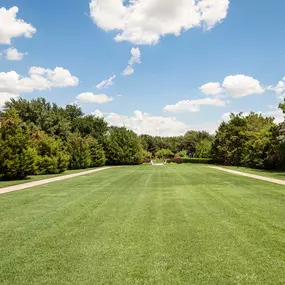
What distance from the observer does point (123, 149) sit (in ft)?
118

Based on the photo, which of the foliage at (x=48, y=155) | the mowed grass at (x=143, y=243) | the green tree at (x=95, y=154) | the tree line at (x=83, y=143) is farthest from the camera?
the green tree at (x=95, y=154)

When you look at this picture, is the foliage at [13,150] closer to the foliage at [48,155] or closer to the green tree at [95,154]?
the foliage at [48,155]

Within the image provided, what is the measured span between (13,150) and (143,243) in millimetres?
12756

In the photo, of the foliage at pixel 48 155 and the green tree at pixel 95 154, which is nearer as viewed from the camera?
the foliage at pixel 48 155

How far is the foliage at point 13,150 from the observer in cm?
1426

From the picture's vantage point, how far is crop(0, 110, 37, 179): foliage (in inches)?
561

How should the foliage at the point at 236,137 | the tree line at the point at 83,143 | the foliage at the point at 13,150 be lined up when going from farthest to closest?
1. the foliage at the point at 236,137
2. the tree line at the point at 83,143
3. the foliage at the point at 13,150

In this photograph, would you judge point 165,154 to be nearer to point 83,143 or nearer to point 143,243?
point 83,143

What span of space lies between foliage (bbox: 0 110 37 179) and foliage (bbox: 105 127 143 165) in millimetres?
20532

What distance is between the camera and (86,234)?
4734mm

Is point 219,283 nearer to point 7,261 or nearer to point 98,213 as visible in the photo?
point 7,261

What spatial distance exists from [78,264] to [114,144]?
3258 cm

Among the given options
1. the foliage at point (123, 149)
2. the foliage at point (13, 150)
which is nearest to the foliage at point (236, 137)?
the foliage at point (123, 149)

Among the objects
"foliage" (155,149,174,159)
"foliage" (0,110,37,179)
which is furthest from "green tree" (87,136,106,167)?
"foliage" (155,149,174,159)
